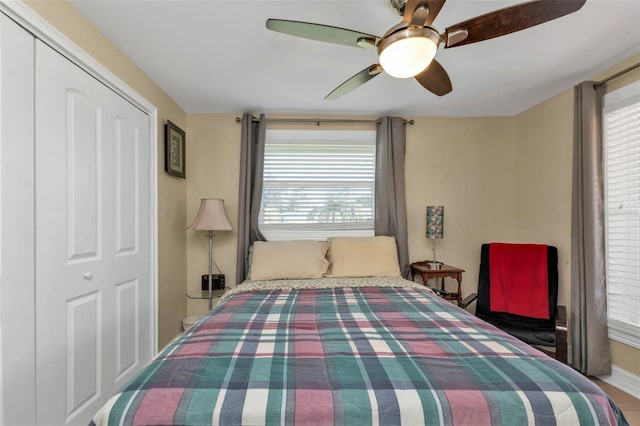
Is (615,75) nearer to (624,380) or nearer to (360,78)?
(360,78)

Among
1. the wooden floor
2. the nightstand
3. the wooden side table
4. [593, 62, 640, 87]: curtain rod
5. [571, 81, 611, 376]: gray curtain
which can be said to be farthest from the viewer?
the wooden side table

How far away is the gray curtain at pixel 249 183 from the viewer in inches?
120

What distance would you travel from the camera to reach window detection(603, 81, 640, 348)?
7.05 feet

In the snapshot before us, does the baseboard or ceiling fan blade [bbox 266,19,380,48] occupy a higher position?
ceiling fan blade [bbox 266,19,380,48]

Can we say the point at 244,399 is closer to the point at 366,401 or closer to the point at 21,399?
the point at 366,401

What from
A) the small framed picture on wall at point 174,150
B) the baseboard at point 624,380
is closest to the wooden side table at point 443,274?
the baseboard at point 624,380

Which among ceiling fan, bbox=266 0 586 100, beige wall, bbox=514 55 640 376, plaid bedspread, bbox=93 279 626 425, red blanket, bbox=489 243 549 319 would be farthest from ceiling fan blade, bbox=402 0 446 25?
red blanket, bbox=489 243 549 319

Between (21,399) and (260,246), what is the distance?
1.71 meters

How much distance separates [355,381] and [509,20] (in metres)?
1.54

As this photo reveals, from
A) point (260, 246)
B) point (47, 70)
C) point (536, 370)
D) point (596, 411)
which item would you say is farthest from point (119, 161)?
point (596, 411)

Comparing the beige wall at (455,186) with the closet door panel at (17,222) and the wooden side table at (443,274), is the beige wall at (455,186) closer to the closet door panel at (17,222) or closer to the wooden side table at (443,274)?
the wooden side table at (443,274)

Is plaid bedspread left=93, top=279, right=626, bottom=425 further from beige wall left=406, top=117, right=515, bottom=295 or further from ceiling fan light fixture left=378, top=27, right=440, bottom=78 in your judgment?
beige wall left=406, top=117, right=515, bottom=295

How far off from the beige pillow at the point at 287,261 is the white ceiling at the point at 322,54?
4.55ft

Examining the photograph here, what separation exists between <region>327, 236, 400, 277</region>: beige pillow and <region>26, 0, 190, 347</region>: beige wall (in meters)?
1.47
